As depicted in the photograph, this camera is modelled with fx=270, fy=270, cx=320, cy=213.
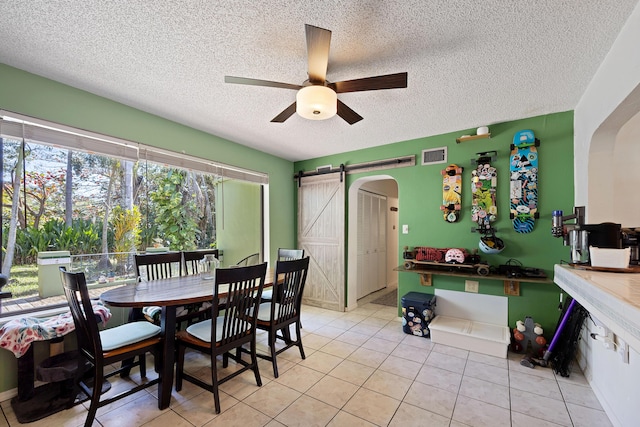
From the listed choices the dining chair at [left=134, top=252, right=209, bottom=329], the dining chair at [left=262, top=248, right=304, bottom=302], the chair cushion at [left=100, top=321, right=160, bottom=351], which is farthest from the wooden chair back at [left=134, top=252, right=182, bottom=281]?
the dining chair at [left=262, top=248, right=304, bottom=302]

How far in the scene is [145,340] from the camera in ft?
6.55

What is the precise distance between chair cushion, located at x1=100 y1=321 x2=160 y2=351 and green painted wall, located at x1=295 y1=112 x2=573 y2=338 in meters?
3.09

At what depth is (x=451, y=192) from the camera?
3.49 m

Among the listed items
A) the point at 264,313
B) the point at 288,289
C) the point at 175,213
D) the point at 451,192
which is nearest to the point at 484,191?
the point at 451,192

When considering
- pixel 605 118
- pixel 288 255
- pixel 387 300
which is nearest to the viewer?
pixel 605 118

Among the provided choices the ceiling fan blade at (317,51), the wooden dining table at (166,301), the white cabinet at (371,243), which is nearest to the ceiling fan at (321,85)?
the ceiling fan blade at (317,51)

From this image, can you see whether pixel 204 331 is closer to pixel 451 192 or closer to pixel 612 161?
pixel 451 192

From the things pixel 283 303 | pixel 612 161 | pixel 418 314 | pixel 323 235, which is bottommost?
pixel 418 314

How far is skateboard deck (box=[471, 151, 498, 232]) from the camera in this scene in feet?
10.6

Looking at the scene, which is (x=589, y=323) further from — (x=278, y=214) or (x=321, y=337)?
(x=278, y=214)

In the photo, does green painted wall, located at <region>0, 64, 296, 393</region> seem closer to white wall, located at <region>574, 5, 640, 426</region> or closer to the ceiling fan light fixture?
the ceiling fan light fixture

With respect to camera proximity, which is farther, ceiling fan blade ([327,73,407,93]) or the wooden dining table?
the wooden dining table

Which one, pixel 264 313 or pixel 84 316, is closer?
pixel 84 316

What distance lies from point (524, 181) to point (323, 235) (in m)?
2.85
